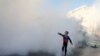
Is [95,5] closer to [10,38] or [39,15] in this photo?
[39,15]

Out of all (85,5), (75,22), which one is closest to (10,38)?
(75,22)

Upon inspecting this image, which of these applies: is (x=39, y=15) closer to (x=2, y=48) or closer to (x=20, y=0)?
(x=20, y=0)

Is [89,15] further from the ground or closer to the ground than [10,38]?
further from the ground

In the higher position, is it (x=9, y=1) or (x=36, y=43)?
(x=9, y=1)

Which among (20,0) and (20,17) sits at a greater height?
(20,0)

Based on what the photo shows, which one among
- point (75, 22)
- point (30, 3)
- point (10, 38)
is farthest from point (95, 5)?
point (10, 38)

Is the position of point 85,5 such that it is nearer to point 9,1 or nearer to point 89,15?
point 89,15

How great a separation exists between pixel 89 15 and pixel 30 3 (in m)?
0.57

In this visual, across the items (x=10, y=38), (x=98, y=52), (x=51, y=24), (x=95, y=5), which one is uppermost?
(x=95, y=5)

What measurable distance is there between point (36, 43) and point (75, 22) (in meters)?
0.42

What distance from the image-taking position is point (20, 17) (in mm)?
1906

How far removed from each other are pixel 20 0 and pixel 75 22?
57cm

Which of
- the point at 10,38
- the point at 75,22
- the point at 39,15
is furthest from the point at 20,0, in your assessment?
the point at 75,22

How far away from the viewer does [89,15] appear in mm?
1891
